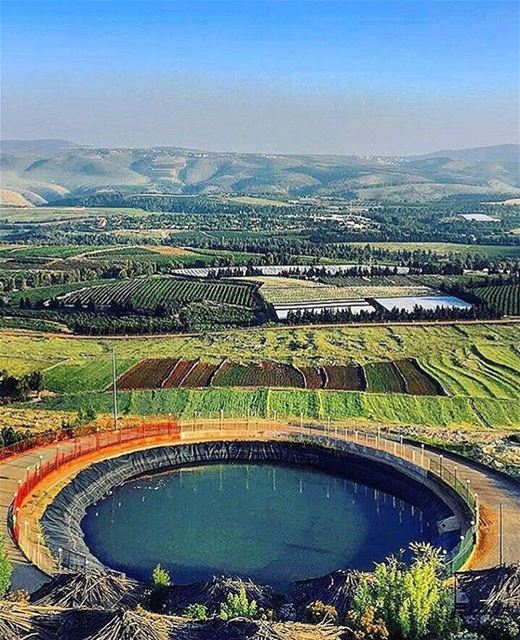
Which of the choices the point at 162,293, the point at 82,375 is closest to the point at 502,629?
the point at 82,375

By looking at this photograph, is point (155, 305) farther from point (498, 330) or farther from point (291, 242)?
point (291, 242)

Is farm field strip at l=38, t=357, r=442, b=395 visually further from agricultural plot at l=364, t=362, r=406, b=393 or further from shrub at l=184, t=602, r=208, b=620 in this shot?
shrub at l=184, t=602, r=208, b=620

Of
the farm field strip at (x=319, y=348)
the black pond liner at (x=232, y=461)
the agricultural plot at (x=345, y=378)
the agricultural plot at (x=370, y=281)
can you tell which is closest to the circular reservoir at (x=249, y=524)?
the black pond liner at (x=232, y=461)

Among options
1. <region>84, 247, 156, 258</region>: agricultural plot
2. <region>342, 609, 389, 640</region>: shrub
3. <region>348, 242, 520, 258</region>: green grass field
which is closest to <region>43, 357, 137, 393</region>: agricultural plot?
<region>342, 609, 389, 640</region>: shrub

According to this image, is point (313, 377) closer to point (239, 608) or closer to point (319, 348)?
point (319, 348)

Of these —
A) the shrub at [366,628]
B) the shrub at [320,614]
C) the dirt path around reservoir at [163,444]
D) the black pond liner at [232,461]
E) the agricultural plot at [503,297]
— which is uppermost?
the agricultural plot at [503,297]

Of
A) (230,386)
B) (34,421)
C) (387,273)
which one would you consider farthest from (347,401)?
(387,273)

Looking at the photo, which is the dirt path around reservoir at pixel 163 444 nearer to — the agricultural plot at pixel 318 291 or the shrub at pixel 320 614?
the shrub at pixel 320 614
